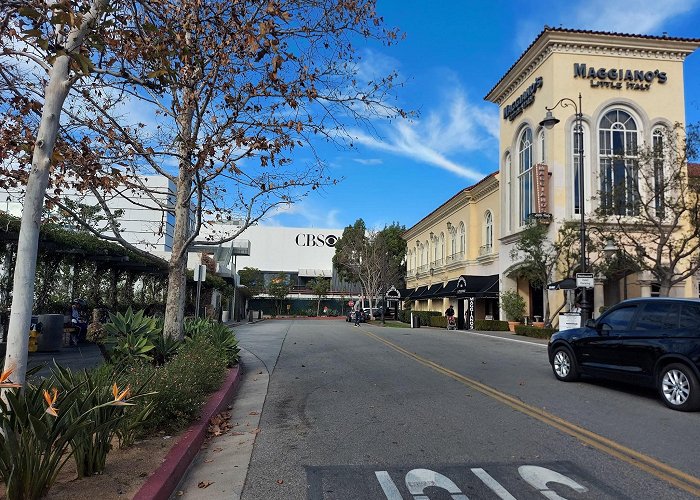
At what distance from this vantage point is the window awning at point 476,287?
119 feet

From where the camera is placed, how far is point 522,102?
3303cm

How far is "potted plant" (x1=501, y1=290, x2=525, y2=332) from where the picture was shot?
32688 millimetres

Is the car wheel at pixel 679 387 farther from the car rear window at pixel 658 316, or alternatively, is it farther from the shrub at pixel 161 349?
the shrub at pixel 161 349

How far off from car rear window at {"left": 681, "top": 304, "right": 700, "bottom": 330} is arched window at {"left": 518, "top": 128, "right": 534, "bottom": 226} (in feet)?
75.1

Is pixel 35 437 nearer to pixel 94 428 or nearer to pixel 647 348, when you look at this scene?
pixel 94 428

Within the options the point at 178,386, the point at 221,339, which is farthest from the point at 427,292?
the point at 178,386

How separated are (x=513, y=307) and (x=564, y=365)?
21824mm

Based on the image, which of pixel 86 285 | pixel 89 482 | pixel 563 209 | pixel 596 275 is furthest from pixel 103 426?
pixel 563 209

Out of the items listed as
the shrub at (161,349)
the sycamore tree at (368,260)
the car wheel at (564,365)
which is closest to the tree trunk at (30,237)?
the shrub at (161,349)

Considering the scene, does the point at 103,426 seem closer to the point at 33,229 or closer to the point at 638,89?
the point at 33,229

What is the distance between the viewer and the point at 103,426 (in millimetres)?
4969

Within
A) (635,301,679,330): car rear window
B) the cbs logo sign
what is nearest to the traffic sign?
(635,301,679,330): car rear window

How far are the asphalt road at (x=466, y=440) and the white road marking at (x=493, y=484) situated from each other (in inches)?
0.7

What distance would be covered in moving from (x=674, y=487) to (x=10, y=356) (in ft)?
19.8
